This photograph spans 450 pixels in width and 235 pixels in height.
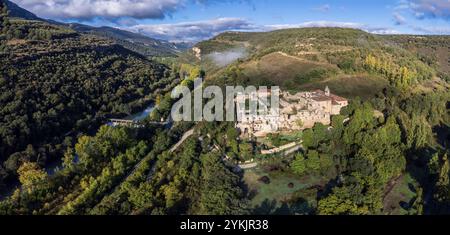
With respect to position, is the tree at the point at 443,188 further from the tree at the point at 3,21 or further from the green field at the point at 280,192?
the tree at the point at 3,21

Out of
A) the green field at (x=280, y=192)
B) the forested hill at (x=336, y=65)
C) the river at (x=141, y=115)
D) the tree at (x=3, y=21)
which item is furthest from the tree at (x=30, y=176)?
the tree at (x=3, y=21)

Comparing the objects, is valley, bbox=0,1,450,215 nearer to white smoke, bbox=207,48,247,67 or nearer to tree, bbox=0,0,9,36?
tree, bbox=0,0,9,36

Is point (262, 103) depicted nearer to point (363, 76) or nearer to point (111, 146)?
point (111, 146)

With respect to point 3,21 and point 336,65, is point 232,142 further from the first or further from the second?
point 3,21

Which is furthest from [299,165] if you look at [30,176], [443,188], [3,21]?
[3,21]

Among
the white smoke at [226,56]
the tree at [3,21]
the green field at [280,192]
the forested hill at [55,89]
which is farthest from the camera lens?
the white smoke at [226,56]
